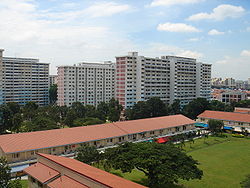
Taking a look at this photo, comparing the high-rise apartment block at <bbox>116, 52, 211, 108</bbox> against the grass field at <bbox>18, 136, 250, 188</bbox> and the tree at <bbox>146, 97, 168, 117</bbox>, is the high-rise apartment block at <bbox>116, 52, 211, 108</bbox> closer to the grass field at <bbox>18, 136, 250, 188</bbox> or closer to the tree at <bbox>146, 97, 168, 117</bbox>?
the tree at <bbox>146, 97, 168, 117</bbox>

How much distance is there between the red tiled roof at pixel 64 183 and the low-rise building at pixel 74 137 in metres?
9.71

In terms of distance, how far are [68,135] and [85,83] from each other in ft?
152

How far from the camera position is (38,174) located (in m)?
16.4

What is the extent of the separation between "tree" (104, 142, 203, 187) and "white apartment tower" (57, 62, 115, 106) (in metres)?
52.8

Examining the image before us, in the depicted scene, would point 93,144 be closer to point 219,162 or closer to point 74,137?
point 74,137

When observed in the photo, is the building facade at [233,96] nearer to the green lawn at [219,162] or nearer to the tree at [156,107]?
the tree at [156,107]

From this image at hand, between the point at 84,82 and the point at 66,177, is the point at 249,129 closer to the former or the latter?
the point at 66,177

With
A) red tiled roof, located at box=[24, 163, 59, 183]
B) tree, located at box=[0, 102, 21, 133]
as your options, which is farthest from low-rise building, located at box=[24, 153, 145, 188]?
tree, located at box=[0, 102, 21, 133]

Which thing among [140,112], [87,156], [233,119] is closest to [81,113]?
[140,112]

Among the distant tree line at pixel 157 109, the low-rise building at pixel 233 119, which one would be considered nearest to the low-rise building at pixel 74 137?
the distant tree line at pixel 157 109

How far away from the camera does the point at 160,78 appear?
226 feet

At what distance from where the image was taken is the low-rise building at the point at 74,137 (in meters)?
23.8

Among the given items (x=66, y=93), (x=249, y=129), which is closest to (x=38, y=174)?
(x=249, y=129)

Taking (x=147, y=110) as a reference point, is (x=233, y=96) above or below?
above
